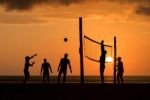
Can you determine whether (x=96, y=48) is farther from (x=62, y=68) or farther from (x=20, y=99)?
(x=20, y=99)

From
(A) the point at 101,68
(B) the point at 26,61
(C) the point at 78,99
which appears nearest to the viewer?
(C) the point at 78,99

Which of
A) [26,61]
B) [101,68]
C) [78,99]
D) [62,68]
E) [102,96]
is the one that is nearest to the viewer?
[78,99]

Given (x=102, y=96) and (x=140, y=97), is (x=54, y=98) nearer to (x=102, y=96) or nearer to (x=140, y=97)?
(x=102, y=96)

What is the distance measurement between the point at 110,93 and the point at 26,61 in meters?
11.8

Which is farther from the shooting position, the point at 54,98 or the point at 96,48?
the point at 96,48

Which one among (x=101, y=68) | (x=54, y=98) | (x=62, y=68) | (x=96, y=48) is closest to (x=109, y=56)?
(x=96, y=48)

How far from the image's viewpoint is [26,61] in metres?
34.0

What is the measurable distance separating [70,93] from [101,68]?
4.86 meters

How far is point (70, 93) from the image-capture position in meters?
23.2

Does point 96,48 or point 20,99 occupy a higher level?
point 96,48

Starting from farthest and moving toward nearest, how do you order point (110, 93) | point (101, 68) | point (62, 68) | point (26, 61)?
point (26, 61), point (62, 68), point (101, 68), point (110, 93)

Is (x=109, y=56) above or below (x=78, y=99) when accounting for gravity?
above

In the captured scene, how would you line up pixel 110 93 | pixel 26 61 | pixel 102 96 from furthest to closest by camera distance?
pixel 26 61, pixel 110 93, pixel 102 96

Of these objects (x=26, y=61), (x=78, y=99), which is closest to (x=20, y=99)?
(x=78, y=99)
